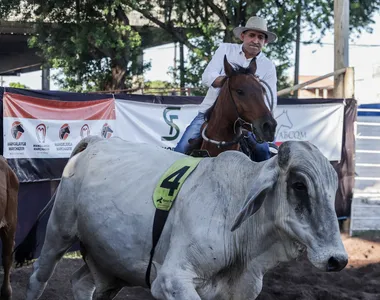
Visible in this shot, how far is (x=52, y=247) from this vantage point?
15.4 feet

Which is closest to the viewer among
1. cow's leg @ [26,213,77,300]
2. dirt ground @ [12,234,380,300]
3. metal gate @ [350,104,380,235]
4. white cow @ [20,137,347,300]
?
white cow @ [20,137,347,300]

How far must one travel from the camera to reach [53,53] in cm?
1880

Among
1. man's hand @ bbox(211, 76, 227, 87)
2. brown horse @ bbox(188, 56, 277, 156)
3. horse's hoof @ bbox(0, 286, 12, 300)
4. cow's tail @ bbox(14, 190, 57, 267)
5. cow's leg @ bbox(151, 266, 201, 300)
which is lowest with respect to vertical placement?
horse's hoof @ bbox(0, 286, 12, 300)

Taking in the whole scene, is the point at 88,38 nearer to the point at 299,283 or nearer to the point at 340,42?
the point at 340,42

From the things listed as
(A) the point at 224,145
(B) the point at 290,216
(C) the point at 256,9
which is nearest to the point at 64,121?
(A) the point at 224,145

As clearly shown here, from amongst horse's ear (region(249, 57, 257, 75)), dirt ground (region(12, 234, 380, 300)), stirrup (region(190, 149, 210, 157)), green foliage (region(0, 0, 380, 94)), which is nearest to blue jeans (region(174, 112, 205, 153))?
stirrup (region(190, 149, 210, 157))

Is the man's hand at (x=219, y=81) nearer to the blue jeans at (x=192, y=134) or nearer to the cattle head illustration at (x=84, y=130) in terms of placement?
the blue jeans at (x=192, y=134)

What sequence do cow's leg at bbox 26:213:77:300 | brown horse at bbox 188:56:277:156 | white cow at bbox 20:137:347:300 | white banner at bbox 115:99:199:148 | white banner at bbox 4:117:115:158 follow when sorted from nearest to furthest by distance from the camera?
white cow at bbox 20:137:347:300 → cow's leg at bbox 26:213:77:300 → brown horse at bbox 188:56:277:156 → white banner at bbox 4:117:115:158 → white banner at bbox 115:99:199:148

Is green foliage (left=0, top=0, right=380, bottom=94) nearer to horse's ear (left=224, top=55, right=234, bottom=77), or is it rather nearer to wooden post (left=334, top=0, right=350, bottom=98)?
wooden post (left=334, top=0, right=350, bottom=98)

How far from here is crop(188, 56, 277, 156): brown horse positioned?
5125 millimetres

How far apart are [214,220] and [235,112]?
1.91m

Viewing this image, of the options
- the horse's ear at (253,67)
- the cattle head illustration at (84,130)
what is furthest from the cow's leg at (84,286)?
the cattle head illustration at (84,130)

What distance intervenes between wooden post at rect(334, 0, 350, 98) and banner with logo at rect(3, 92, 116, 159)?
4.62 m

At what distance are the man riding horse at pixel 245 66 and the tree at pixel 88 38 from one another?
12216mm
